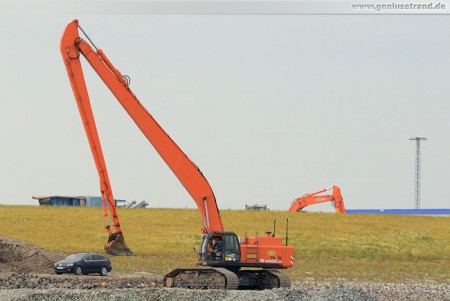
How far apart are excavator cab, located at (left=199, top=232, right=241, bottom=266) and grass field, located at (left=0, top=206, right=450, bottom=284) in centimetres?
1200

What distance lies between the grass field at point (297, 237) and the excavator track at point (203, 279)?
12.3 m

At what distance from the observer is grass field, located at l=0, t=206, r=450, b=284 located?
4985cm

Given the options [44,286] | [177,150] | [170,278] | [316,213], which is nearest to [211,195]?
[177,150]

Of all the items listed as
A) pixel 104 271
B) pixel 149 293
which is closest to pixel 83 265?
pixel 104 271

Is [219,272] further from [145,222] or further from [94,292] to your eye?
[145,222]

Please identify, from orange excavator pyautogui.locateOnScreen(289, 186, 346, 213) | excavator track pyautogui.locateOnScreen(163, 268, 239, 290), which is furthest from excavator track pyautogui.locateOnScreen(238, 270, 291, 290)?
orange excavator pyautogui.locateOnScreen(289, 186, 346, 213)

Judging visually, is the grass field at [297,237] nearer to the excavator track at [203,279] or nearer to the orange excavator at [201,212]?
the orange excavator at [201,212]

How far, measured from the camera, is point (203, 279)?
108 ft

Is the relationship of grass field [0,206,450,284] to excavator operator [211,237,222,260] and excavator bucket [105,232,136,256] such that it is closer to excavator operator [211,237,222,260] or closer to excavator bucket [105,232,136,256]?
excavator bucket [105,232,136,256]

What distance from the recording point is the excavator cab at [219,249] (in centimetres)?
3331

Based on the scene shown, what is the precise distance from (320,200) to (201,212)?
2012 inches

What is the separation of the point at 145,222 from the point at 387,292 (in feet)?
104

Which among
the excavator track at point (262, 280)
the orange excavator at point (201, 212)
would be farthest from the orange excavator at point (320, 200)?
the excavator track at point (262, 280)

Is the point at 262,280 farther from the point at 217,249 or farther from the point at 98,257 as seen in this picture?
the point at 98,257
